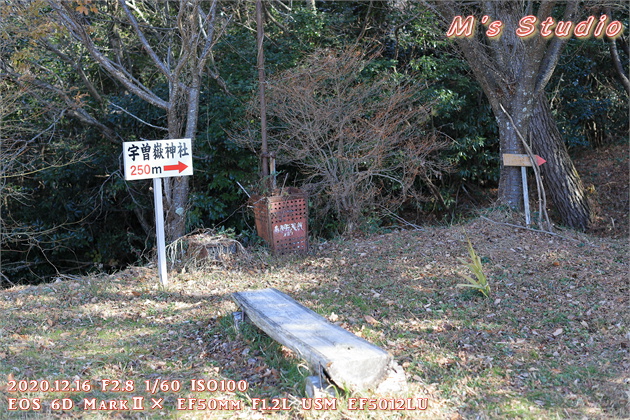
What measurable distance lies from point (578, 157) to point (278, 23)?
24.6 feet

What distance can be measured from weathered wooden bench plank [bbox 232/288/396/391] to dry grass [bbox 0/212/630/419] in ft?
0.65

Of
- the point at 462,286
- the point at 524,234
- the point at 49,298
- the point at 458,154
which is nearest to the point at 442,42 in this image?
the point at 458,154

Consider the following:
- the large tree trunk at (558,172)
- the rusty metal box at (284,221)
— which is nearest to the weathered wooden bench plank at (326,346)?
the rusty metal box at (284,221)

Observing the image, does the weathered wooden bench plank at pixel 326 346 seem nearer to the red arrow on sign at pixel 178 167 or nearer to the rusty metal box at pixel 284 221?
the red arrow on sign at pixel 178 167

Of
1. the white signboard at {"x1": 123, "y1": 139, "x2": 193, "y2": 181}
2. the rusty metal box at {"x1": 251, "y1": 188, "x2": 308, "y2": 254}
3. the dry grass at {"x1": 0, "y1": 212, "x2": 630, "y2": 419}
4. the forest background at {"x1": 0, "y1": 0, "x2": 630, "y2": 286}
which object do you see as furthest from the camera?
the forest background at {"x1": 0, "y1": 0, "x2": 630, "y2": 286}

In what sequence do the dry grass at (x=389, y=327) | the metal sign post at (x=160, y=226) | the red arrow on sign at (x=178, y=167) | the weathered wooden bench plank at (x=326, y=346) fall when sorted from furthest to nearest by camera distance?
the red arrow on sign at (x=178, y=167) < the metal sign post at (x=160, y=226) < the dry grass at (x=389, y=327) < the weathered wooden bench plank at (x=326, y=346)

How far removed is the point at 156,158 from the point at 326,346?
11.7 ft

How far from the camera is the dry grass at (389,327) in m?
3.99

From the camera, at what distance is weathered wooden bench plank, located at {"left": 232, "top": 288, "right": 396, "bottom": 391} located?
367 cm

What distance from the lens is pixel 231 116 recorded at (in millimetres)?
10516

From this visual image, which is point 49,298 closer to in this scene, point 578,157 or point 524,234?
point 524,234

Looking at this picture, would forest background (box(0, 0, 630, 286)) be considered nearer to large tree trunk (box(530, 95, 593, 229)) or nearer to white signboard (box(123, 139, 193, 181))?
large tree trunk (box(530, 95, 593, 229))

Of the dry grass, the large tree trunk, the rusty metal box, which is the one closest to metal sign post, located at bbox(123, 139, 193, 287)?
the dry grass

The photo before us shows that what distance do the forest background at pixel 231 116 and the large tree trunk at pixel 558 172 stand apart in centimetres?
62
